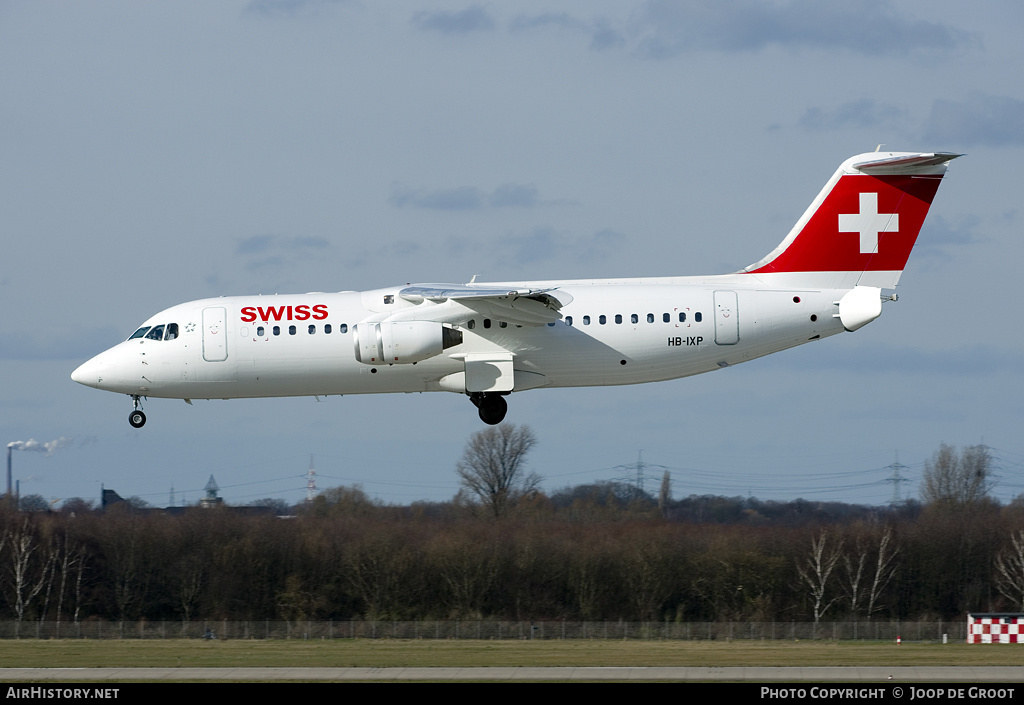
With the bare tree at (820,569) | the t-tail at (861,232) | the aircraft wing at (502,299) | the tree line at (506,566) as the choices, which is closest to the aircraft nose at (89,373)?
the aircraft wing at (502,299)

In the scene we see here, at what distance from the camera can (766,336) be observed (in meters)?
Answer: 29.5

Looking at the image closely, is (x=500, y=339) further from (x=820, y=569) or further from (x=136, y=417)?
(x=820, y=569)

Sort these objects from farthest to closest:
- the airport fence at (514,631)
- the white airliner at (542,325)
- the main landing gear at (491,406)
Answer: the airport fence at (514,631)
the main landing gear at (491,406)
the white airliner at (542,325)

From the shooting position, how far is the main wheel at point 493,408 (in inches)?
1190

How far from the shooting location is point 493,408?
30281 millimetres

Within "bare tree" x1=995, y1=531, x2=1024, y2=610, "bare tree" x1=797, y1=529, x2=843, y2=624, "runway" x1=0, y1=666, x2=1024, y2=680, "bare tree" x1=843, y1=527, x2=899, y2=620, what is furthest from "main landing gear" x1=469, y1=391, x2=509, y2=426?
"bare tree" x1=995, y1=531, x2=1024, y2=610

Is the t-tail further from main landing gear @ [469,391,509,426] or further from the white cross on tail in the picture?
main landing gear @ [469,391,509,426]

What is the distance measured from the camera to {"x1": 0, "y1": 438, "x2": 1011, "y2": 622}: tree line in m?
49.2

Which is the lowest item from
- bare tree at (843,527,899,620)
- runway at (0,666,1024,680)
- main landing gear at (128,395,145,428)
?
runway at (0,666,1024,680)

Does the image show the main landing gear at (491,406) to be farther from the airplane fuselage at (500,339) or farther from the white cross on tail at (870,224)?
the white cross on tail at (870,224)

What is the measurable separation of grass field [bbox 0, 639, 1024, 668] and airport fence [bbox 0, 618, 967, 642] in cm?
229

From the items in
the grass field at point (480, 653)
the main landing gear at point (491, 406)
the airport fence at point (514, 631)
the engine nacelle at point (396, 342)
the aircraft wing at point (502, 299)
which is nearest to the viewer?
the aircraft wing at point (502, 299)

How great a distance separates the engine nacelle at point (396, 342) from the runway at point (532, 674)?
5991 mm
